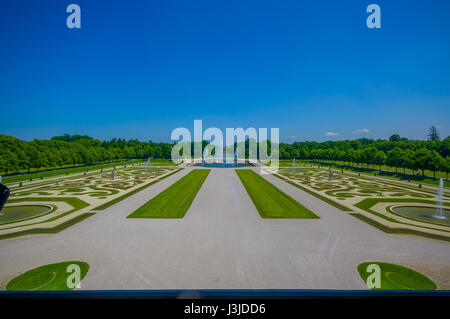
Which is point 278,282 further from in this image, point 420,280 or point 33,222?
point 33,222

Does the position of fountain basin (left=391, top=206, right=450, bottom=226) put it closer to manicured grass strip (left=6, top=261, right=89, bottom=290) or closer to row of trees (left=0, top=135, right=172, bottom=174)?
manicured grass strip (left=6, top=261, right=89, bottom=290)

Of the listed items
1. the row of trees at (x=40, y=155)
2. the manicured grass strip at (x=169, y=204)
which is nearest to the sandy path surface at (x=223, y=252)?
the manicured grass strip at (x=169, y=204)

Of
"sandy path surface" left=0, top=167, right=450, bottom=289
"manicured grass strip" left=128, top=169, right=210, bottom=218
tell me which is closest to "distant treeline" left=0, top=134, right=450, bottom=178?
"manicured grass strip" left=128, top=169, right=210, bottom=218

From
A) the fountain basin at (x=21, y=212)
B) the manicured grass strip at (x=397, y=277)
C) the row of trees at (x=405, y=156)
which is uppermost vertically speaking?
the row of trees at (x=405, y=156)

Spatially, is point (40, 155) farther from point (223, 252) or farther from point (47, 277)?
point (223, 252)

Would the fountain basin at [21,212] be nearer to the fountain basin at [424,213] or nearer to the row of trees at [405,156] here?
the fountain basin at [424,213]

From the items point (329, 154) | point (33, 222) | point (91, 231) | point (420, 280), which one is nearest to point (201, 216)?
point (91, 231)

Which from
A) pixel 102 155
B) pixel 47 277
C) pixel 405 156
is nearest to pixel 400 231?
pixel 47 277

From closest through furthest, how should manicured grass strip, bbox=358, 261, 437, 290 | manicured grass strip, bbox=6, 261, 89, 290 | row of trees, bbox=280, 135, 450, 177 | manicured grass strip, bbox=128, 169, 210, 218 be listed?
manicured grass strip, bbox=6, 261, 89, 290, manicured grass strip, bbox=358, 261, 437, 290, manicured grass strip, bbox=128, 169, 210, 218, row of trees, bbox=280, 135, 450, 177
